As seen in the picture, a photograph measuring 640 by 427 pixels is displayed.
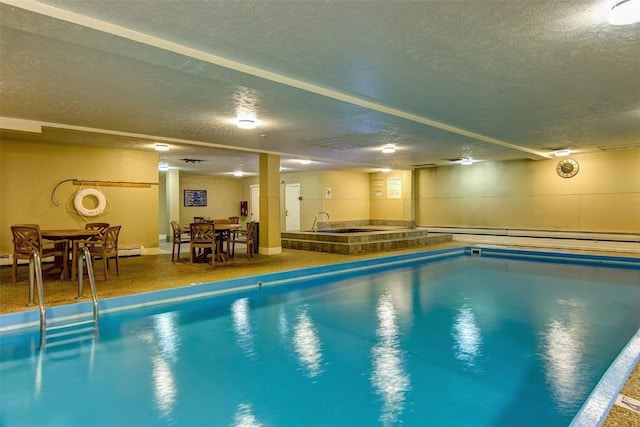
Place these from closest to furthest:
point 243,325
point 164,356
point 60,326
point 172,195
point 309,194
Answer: point 164,356 < point 60,326 < point 243,325 < point 172,195 < point 309,194

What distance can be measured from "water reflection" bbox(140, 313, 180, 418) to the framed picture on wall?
949cm

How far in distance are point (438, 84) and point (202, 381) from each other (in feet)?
12.0

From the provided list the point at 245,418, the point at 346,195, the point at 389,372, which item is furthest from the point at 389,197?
the point at 245,418

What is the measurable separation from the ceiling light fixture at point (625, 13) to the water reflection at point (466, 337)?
9.02 feet

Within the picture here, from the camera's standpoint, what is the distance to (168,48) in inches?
114

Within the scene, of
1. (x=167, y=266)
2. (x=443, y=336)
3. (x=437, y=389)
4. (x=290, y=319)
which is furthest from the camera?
(x=167, y=266)

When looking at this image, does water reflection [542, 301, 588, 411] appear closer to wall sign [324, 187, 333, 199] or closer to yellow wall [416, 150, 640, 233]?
yellow wall [416, 150, 640, 233]

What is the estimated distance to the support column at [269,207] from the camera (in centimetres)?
828

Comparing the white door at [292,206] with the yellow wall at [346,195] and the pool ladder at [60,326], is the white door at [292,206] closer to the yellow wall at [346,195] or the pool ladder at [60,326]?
the yellow wall at [346,195]

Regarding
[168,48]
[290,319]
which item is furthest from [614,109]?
[168,48]

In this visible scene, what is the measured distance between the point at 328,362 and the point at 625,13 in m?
3.32

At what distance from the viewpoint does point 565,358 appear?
312 centimetres

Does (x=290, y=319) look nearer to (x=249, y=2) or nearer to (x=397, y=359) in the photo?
(x=397, y=359)

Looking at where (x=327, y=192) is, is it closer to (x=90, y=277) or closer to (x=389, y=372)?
(x=90, y=277)
